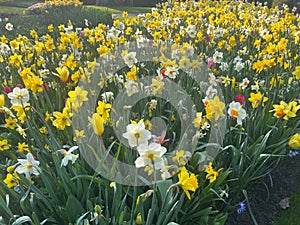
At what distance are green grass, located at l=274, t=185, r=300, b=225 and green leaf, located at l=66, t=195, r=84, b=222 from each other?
4.67 ft

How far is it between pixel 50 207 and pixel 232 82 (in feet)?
6.29

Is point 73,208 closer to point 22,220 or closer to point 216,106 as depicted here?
point 22,220

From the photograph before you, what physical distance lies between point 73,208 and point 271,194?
1.57 metres

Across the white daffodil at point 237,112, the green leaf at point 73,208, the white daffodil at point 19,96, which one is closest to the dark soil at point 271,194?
the white daffodil at point 237,112

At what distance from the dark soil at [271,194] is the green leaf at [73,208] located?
1.03 metres

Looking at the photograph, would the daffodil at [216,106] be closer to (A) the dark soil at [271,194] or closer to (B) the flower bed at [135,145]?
(B) the flower bed at [135,145]

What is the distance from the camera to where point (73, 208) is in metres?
1.86

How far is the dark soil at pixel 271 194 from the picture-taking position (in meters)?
2.45

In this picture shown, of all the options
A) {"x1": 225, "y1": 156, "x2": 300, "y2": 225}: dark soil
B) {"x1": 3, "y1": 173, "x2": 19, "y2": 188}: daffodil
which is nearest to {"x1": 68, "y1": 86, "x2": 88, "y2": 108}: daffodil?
{"x1": 3, "y1": 173, "x2": 19, "y2": 188}: daffodil

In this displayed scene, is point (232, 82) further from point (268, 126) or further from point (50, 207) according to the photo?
point (50, 207)

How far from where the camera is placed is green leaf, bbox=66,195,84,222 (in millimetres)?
1830

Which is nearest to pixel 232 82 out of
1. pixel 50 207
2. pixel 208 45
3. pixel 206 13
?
pixel 208 45

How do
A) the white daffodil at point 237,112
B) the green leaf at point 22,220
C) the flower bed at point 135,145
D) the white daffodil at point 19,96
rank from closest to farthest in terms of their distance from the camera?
the green leaf at point 22,220 < the flower bed at point 135,145 < the white daffodil at point 19,96 < the white daffodil at point 237,112

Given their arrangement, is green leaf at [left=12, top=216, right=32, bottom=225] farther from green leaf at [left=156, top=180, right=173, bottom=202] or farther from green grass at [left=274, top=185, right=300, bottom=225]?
green grass at [left=274, top=185, right=300, bottom=225]
